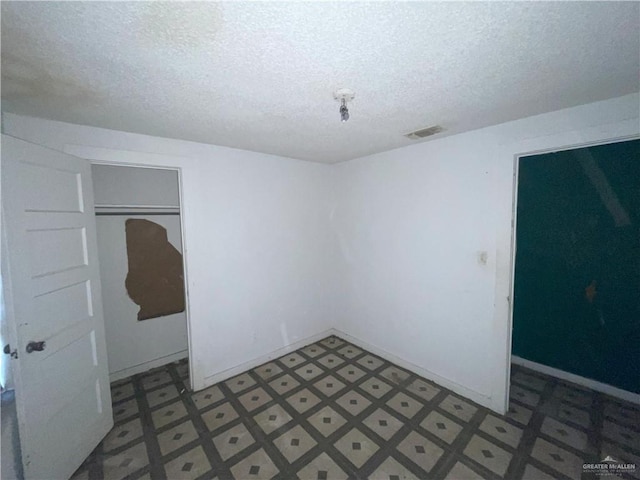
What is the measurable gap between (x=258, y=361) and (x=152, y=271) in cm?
161

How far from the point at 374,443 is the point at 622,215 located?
9.94ft

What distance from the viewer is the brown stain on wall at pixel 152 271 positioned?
109 inches

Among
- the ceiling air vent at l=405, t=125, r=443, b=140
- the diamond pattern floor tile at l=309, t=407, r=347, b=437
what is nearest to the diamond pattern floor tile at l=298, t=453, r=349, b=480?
the diamond pattern floor tile at l=309, t=407, r=347, b=437

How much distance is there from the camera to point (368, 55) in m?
1.10

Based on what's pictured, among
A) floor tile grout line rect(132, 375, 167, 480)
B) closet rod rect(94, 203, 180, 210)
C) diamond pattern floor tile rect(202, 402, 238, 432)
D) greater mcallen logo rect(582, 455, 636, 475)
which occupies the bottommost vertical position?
greater mcallen logo rect(582, 455, 636, 475)

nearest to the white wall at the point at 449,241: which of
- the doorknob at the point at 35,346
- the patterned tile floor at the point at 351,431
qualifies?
the patterned tile floor at the point at 351,431

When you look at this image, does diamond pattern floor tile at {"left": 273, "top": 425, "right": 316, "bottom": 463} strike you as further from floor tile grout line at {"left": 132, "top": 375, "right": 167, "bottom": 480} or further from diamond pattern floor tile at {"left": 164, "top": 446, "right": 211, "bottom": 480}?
floor tile grout line at {"left": 132, "top": 375, "right": 167, "bottom": 480}

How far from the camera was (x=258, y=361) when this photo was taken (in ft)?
9.78

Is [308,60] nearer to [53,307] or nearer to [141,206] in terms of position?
[53,307]

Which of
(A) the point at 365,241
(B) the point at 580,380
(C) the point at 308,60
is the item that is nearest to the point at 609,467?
(B) the point at 580,380

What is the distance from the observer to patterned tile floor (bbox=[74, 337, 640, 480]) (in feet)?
5.57

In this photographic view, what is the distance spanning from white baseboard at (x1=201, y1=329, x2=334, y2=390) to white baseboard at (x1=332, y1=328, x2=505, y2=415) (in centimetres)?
41

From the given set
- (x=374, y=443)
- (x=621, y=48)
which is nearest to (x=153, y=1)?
(x=621, y=48)

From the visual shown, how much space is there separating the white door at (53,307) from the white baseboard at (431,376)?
261cm
